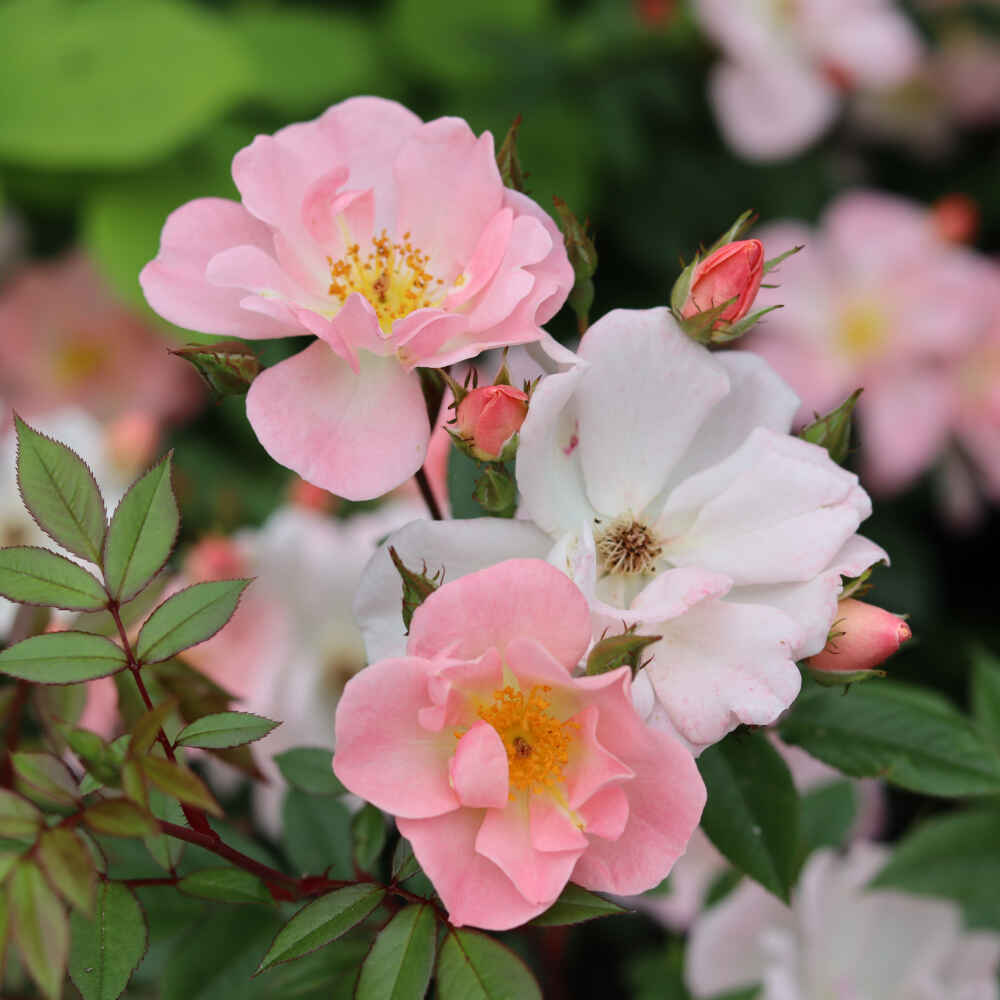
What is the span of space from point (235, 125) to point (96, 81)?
7.2 inches

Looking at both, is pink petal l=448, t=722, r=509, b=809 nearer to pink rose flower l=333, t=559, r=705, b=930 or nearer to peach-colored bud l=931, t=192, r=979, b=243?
pink rose flower l=333, t=559, r=705, b=930

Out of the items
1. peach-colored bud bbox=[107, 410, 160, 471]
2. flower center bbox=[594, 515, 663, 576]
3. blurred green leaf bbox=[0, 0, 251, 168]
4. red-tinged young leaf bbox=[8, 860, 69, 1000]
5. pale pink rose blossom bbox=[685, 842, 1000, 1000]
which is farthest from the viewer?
blurred green leaf bbox=[0, 0, 251, 168]

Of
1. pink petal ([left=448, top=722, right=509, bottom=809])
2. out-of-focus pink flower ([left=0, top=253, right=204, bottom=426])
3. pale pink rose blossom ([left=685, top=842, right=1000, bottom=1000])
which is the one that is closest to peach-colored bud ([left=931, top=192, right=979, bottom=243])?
pale pink rose blossom ([left=685, top=842, right=1000, bottom=1000])

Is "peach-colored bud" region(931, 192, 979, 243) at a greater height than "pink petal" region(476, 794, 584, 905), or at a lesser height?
lesser

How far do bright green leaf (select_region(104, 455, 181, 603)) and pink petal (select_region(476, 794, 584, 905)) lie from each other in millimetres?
182

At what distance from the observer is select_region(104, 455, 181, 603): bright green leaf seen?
1.73 ft

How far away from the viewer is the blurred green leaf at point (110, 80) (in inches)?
54.4

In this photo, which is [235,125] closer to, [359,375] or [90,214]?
[90,214]

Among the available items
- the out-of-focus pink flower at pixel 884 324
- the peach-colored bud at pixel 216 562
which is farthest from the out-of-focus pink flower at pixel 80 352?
the out-of-focus pink flower at pixel 884 324

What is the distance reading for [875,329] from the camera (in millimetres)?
1487

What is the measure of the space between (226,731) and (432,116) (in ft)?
4.23

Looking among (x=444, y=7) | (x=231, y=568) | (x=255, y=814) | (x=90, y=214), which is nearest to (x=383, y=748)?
(x=231, y=568)

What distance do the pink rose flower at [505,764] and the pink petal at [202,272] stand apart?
0.17 meters

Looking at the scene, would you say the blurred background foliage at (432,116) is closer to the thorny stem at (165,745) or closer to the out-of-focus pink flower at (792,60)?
the out-of-focus pink flower at (792,60)
